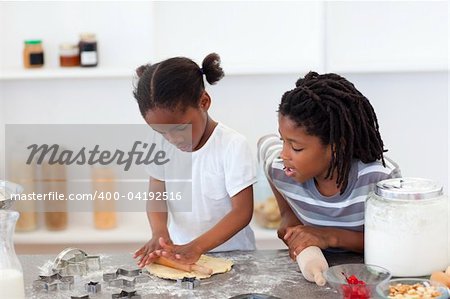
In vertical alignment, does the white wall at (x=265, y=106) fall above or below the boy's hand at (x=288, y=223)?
above

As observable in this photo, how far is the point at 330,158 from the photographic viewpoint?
1.77m

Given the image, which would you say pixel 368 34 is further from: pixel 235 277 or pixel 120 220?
pixel 235 277

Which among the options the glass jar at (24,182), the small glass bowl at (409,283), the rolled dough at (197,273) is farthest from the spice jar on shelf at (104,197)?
the small glass bowl at (409,283)

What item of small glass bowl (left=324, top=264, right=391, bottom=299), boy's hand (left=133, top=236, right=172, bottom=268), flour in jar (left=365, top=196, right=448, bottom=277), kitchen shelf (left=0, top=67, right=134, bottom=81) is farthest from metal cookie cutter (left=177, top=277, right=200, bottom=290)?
kitchen shelf (left=0, top=67, right=134, bottom=81)

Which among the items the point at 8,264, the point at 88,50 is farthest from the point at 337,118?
the point at 88,50

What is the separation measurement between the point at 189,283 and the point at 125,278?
14cm

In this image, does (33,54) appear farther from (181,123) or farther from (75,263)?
(75,263)

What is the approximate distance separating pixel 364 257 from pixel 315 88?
1.17 feet

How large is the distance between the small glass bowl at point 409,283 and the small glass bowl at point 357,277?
0.05 ft

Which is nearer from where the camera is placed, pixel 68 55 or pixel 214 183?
pixel 214 183

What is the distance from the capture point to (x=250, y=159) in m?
1.92

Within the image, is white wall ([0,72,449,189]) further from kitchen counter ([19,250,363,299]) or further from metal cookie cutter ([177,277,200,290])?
metal cookie cutter ([177,277,200,290])

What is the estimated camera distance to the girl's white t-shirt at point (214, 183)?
1.91 m

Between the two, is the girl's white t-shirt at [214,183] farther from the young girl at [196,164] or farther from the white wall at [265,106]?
the white wall at [265,106]
